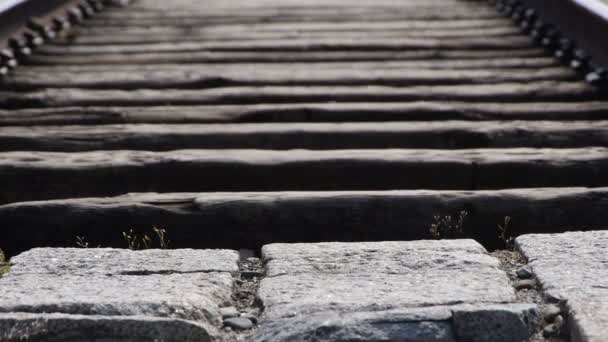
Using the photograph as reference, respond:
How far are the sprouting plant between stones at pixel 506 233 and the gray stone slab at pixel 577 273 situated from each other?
0.53 ft

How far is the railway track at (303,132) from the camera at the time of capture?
2902mm

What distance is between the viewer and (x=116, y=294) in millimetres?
2217

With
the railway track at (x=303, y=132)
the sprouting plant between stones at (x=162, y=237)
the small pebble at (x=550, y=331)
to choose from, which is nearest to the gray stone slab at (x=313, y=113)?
the railway track at (x=303, y=132)

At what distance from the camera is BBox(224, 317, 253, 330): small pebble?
2193 millimetres

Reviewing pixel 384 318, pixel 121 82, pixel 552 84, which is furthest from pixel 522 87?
pixel 384 318

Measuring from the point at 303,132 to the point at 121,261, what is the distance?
1.36m

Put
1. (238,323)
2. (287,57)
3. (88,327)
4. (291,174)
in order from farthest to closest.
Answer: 1. (287,57)
2. (291,174)
3. (238,323)
4. (88,327)

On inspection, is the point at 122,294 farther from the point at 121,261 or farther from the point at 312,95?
the point at 312,95

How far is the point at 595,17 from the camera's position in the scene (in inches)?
186

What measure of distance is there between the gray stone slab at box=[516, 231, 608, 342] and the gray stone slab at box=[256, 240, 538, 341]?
0.10m

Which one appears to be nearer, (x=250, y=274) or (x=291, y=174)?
(x=250, y=274)

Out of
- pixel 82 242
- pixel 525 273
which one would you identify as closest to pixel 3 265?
pixel 82 242

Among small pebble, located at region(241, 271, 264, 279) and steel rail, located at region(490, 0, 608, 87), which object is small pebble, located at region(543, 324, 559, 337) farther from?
steel rail, located at region(490, 0, 608, 87)

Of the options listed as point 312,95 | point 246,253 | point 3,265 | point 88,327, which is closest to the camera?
point 88,327
